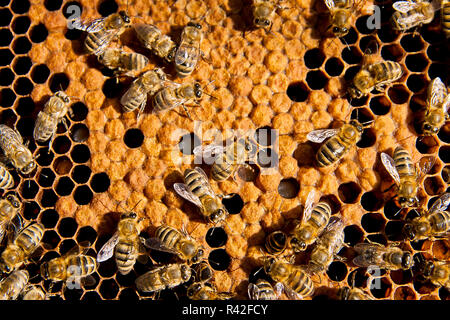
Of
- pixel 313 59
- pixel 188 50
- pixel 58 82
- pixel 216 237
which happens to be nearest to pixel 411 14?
pixel 313 59

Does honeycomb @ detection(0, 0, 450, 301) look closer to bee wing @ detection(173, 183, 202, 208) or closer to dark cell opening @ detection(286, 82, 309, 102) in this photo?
dark cell opening @ detection(286, 82, 309, 102)

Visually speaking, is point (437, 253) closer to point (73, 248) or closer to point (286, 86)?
point (286, 86)

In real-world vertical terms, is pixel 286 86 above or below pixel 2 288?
above

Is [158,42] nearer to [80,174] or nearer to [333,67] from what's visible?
[80,174]

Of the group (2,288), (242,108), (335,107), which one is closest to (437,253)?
(335,107)

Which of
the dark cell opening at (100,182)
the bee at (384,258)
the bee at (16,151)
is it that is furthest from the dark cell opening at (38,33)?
the bee at (384,258)

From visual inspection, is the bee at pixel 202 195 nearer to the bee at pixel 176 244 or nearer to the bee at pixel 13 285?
the bee at pixel 176 244
